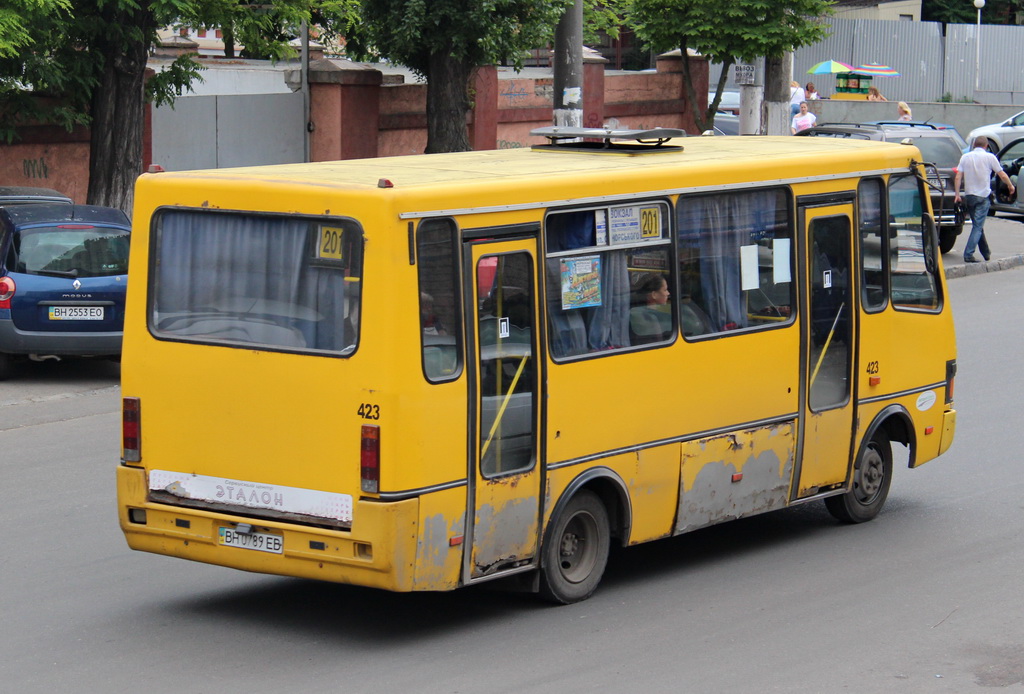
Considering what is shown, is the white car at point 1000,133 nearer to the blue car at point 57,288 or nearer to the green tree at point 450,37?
the green tree at point 450,37

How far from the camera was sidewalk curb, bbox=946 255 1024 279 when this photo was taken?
22172 millimetres

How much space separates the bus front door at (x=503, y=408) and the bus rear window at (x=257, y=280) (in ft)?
1.99

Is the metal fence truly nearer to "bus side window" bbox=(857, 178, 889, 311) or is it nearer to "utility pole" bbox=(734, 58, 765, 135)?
"utility pole" bbox=(734, 58, 765, 135)

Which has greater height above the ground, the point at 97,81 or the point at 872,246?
the point at 97,81

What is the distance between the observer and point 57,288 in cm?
1362

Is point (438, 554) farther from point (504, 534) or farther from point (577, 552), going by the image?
point (577, 552)

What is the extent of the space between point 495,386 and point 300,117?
17.6 meters

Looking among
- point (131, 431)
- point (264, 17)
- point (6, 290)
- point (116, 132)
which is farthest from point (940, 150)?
point (131, 431)

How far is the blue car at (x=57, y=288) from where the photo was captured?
13555 mm

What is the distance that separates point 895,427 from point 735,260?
204cm

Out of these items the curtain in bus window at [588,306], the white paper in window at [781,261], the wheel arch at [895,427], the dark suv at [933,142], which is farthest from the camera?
the dark suv at [933,142]

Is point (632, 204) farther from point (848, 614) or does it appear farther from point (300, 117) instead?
point (300, 117)

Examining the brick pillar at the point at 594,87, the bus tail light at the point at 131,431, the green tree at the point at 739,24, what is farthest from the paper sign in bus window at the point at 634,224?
the brick pillar at the point at 594,87

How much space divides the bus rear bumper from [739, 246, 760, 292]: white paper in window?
271 cm
